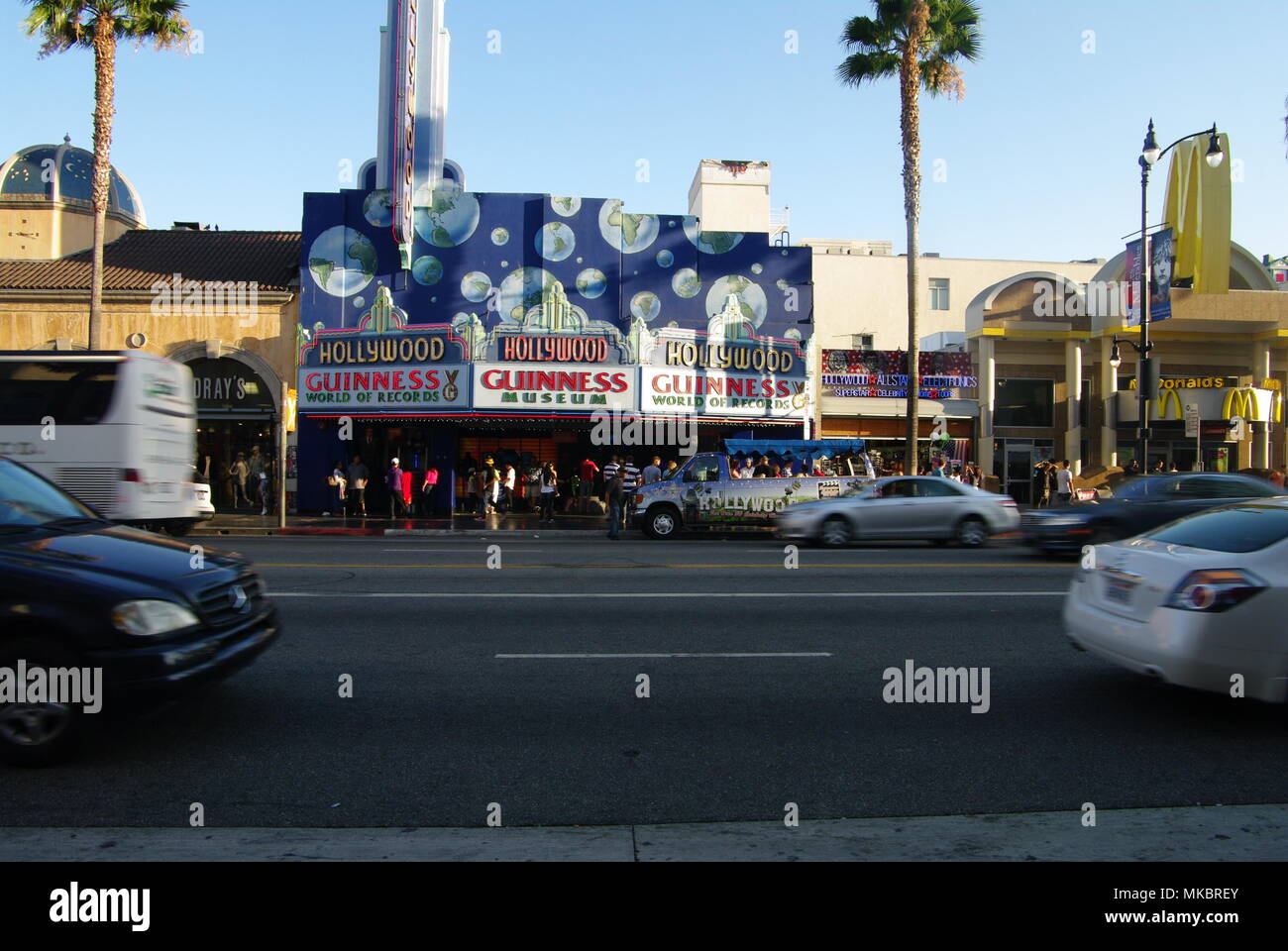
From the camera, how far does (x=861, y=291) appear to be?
4528 centimetres

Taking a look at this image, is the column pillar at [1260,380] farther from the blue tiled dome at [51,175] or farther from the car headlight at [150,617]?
the blue tiled dome at [51,175]

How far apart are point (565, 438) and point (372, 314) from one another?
6.51 m

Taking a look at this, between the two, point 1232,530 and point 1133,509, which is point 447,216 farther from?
point 1232,530

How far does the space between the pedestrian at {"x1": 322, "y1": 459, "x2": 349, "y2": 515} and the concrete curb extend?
74.3 feet

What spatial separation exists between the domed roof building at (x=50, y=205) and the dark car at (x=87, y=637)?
1213 inches

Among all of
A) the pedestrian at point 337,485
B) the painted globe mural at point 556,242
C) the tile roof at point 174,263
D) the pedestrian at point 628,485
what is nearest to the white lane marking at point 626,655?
the pedestrian at point 628,485

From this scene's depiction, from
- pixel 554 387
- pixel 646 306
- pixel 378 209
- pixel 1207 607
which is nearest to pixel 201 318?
pixel 378 209

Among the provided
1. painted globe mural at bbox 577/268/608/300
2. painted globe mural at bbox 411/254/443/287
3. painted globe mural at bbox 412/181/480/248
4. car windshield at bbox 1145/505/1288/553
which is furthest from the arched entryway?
car windshield at bbox 1145/505/1288/553

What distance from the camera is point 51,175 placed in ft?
106

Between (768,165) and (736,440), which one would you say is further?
(768,165)

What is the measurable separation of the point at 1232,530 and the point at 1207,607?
3.11 feet
